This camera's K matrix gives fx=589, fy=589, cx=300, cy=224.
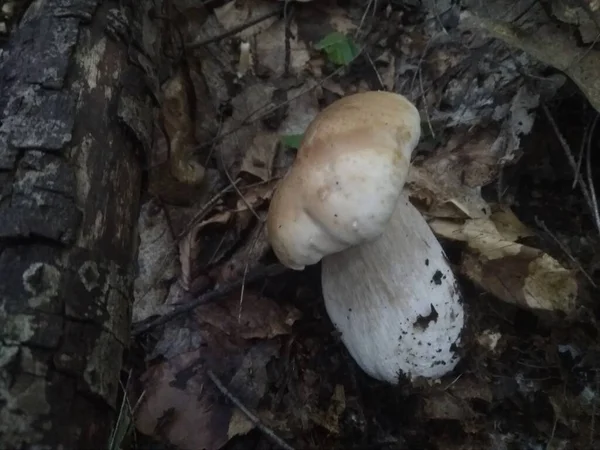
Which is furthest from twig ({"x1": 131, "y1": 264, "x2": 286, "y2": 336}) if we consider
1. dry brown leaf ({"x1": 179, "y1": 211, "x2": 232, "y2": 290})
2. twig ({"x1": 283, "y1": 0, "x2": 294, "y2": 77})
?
twig ({"x1": 283, "y1": 0, "x2": 294, "y2": 77})

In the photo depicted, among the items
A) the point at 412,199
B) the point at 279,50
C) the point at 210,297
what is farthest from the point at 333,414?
the point at 279,50

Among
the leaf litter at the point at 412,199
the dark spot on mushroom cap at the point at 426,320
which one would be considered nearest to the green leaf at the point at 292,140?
the leaf litter at the point at 412,199

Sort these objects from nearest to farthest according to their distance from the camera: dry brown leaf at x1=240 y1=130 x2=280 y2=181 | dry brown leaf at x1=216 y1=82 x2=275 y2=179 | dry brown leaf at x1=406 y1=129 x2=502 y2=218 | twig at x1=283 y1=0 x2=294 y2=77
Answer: dry brown leaf at x1=406 y1=129 x2=502 y2=218
dry brown leaf at x1=240 y1=130 x2=280 y2=181
dry brown leaf at x1=216 y1=82 x2=275 y2=179
twig at x1=283 y1=0 x2=294 y2=77

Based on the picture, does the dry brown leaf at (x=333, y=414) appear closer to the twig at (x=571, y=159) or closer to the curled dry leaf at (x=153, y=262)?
the curled dry leaf at (x=153, y=262)

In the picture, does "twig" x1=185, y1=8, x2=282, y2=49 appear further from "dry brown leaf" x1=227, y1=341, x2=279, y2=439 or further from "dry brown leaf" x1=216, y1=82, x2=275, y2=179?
"dry brown leaf" x1=227, y1=341, x2=279, y2=439

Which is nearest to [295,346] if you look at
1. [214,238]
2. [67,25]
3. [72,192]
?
[214,238]

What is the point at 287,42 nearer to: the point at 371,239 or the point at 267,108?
the point at 267,108
